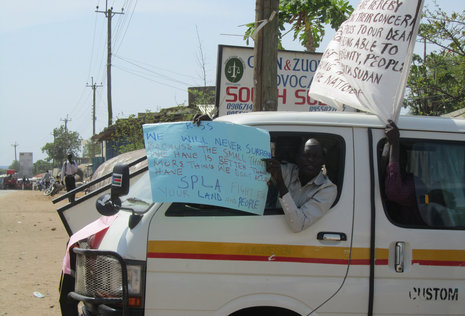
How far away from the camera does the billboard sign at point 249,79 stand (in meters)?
8.34

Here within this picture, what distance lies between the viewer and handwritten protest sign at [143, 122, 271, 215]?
3086 mm

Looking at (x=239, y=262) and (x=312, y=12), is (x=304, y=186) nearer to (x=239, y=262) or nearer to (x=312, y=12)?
(x=239, y=262)

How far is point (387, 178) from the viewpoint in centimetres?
324

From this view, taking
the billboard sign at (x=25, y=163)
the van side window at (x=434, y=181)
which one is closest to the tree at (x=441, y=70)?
the van side window at (x=434, y=181)

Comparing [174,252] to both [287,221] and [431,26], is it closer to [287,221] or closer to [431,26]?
[287,221]

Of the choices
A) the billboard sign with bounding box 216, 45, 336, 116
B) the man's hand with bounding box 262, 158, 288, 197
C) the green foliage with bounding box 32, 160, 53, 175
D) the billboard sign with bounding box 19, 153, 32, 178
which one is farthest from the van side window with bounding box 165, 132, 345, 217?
the green foliage with bounding box 32, 160, 53, 175

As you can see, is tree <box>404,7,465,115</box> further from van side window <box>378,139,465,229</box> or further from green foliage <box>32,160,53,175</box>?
green foliage <box>32,160,53,175</box>

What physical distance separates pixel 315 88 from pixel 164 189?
6.38ft

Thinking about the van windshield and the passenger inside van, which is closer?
the passenger inside van

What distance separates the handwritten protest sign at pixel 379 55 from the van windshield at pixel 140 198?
64.7 inches

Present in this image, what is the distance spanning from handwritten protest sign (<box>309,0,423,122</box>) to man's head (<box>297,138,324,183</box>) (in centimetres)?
50

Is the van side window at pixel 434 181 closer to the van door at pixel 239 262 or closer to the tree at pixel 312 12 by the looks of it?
the van door at pixel 239 262

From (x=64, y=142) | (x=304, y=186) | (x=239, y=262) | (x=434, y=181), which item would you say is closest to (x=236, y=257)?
(x=239, y=262)

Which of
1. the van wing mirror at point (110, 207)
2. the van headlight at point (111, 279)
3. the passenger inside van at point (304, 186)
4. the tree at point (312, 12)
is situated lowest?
the van headlight at point (111, 279)
